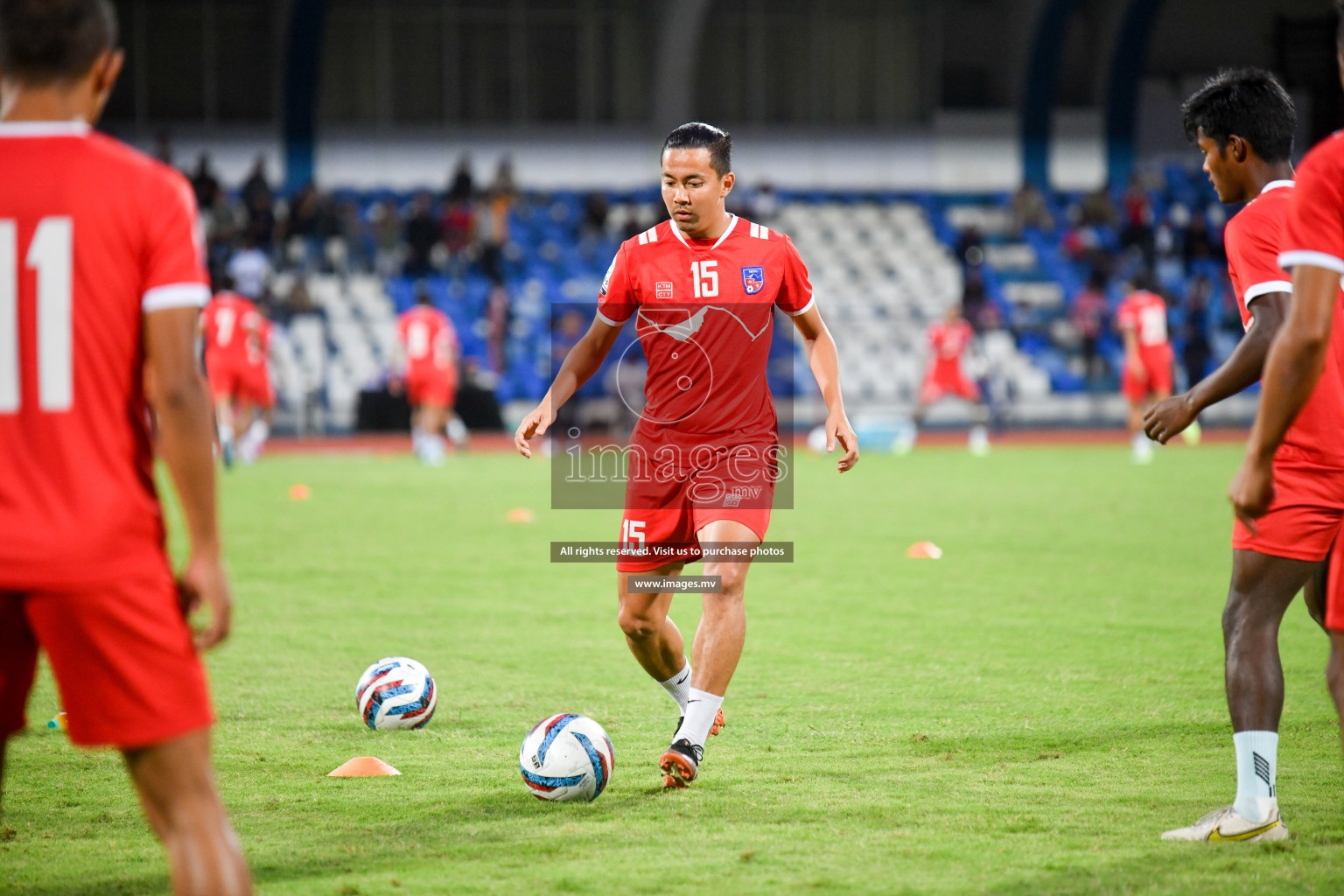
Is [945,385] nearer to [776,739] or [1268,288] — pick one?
[776,739]

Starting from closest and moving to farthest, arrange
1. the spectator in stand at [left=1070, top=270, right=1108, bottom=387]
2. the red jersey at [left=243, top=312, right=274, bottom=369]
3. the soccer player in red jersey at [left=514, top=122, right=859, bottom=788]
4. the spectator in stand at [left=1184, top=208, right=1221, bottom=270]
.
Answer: the soccer player in red jersey at [left=514, top=122, right=859, bottom=788] < the red jersey at [left=243, top=312, right=274, bottom=369] < the spectator in stand at [left=1070, top=270, right=1108, bottom=387] < the spectator in stand at [left=1184, top=208, right=1221, bottom=270]

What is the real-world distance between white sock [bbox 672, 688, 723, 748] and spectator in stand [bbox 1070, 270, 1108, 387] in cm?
2491

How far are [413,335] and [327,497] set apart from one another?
5594 mm

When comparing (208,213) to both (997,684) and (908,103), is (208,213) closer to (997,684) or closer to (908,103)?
(908,103)

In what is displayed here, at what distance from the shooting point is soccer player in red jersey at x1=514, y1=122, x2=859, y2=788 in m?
5.24

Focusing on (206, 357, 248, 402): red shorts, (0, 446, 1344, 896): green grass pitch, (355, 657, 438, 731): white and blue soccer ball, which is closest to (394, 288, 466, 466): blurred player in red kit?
(206, 357, 248, 402): red shorts

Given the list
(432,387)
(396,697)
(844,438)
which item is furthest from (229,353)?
(844,438)

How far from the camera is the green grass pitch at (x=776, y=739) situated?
410 cm

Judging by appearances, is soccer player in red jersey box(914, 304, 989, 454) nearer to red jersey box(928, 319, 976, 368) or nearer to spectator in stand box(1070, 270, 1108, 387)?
red jersey box(928, 319, 976, 368)

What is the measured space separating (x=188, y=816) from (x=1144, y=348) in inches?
783

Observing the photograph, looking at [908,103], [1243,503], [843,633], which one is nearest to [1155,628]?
[843,633]

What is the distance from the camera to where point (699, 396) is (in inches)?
213

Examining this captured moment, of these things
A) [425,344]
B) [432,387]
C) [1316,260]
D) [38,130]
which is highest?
[38,130]

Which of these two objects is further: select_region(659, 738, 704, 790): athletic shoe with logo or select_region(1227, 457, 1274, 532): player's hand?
select_region(659, 738, 704, 790): athletic shoe with logo
